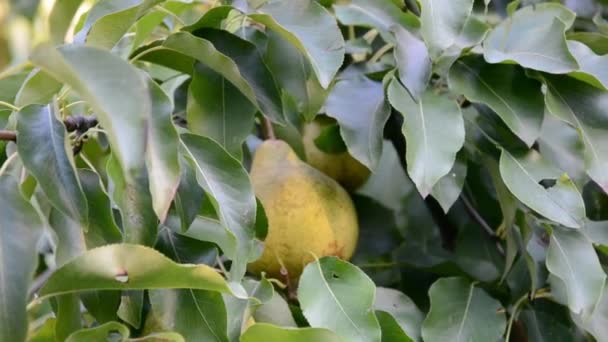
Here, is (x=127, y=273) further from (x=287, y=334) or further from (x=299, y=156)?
(x=299, y=156)

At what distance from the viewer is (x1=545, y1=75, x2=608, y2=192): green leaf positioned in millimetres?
816

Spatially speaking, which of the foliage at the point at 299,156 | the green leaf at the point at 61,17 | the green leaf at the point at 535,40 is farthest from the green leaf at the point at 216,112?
the green leaf at the point at 535,40

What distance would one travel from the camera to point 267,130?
41.2 inches

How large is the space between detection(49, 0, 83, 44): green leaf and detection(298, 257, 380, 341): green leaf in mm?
280

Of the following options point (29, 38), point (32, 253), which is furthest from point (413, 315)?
point (29, 38)

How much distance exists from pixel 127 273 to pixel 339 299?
0.19 meters

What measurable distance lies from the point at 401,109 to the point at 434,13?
3.3 inches

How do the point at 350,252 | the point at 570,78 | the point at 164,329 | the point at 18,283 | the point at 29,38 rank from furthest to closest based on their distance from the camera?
1. the point at 29,38
2. the point at 350,252
3. the point at 570,78
4. the point at 164,329
5. the point at 18,283

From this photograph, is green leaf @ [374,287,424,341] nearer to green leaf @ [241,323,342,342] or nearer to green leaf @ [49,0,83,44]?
green leaf @ [241,323,342,342]

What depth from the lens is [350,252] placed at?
37.3 inches

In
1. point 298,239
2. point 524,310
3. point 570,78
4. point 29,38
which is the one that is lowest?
point 29,38

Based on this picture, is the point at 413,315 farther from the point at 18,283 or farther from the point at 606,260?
the point at 18,283

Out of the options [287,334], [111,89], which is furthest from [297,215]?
[111,89]

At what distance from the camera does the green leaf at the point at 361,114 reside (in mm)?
831
